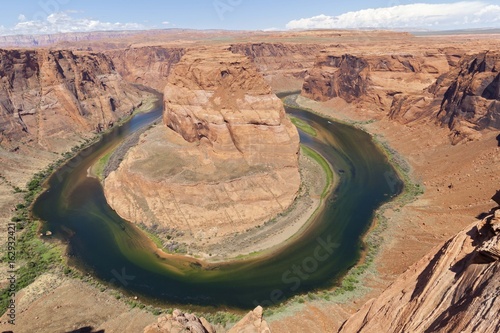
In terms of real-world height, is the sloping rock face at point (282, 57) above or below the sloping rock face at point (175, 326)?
above

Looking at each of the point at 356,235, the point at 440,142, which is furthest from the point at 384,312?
the point at 440,142

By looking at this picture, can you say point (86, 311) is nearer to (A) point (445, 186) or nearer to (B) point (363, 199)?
(B) point (363, 199)

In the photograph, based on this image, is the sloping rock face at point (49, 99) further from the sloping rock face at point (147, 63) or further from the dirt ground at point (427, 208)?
the dirt ground at point (427, 208)

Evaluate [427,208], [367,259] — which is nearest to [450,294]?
[367,259]

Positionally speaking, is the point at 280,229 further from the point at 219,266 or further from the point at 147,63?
the point at 147,63

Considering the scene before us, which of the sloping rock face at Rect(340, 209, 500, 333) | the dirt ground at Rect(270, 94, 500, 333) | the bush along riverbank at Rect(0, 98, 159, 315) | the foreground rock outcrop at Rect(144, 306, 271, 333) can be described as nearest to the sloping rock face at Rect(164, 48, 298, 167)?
the dirt ground at Rect(270, 94, 500, 333)

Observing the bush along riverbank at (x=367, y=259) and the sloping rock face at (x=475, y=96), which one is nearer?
the bush along riverbank at (x=367, y=259)

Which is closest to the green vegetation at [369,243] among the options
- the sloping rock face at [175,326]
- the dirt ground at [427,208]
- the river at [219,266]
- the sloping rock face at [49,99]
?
the dirt ground at [427,208]
